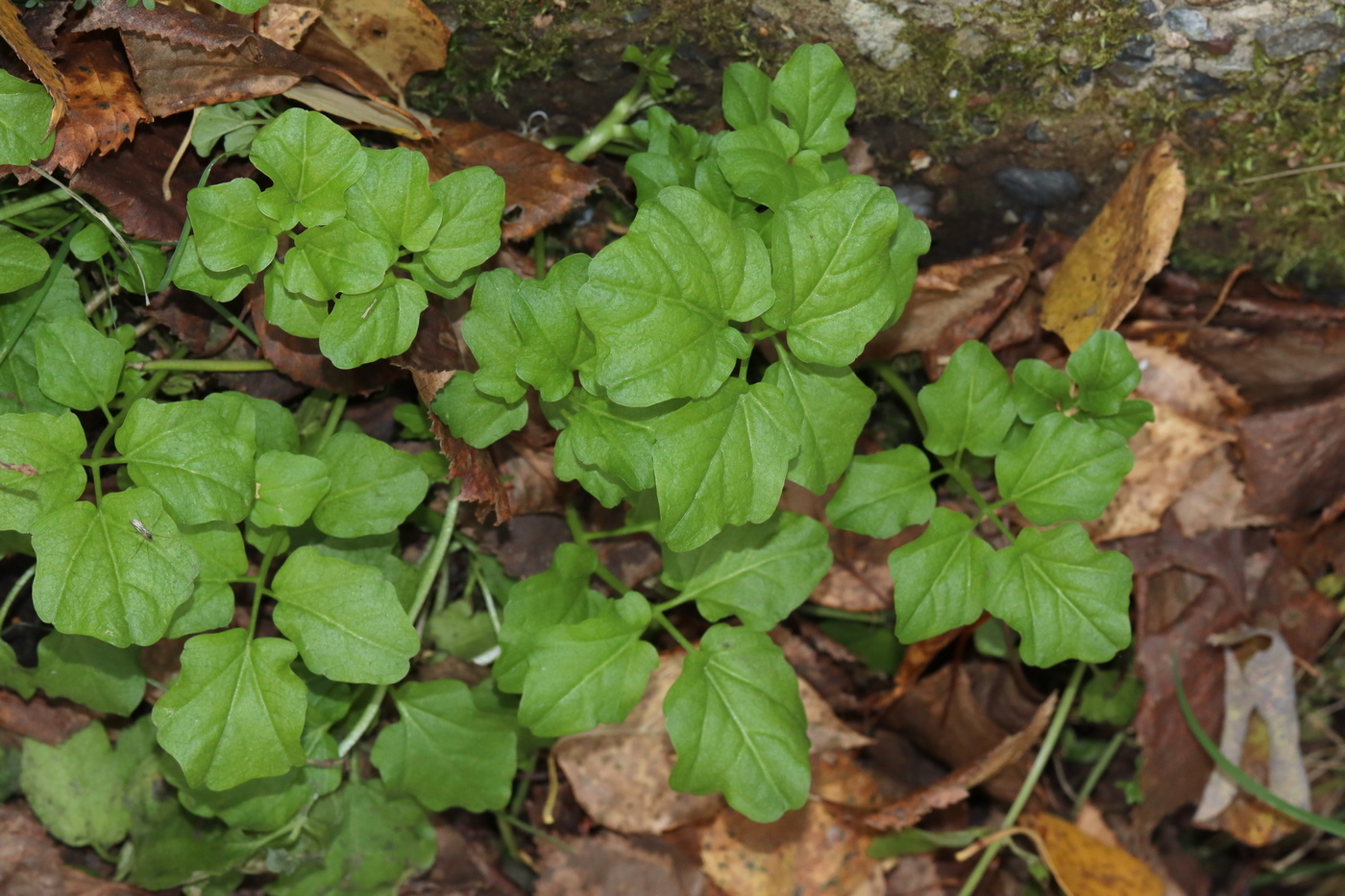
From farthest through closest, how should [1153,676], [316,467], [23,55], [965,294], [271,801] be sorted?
[1153,676], [965,294], [271,801], [316,467], [23,55]

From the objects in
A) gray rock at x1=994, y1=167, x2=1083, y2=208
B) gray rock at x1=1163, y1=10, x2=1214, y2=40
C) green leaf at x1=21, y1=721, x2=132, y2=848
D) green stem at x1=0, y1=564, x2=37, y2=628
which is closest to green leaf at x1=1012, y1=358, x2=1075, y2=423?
gray rock at x1=994, y1=167, x2=1083, y2=208

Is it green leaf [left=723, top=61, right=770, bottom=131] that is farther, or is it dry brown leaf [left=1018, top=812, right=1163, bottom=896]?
dry brown leaf [left=1018, top=812, right=1163, bottom=896]

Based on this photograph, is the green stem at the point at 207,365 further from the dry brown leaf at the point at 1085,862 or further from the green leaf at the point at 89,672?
the dry brown leaf at the point at 1085,862

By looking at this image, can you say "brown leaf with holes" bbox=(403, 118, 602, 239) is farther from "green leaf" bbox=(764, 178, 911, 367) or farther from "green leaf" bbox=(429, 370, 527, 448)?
"green leaf" bbox=(764, 178, 911, 367)

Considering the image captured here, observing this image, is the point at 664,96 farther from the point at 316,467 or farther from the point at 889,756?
the point at 889,756

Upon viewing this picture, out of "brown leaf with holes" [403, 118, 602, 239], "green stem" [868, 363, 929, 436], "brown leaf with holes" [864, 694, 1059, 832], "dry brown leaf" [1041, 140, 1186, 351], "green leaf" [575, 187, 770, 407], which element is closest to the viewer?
"green leaf" [575, 187, 770, 407]

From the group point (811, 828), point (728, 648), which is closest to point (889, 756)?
point (811, 828)

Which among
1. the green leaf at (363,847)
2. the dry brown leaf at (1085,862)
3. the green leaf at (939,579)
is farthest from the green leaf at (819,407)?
the dry brown leaf at (1085,862)
